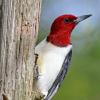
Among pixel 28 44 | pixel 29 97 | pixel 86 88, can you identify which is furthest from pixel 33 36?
pixel 86 88

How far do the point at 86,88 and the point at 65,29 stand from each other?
5483 mm

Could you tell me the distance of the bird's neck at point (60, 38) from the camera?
1048 cm

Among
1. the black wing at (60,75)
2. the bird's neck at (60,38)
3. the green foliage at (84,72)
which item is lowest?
the green foliage at (84,72)

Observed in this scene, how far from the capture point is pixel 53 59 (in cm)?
1027

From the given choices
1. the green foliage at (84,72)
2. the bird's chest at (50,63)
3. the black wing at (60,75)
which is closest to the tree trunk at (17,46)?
the bird's chest at (50,63)

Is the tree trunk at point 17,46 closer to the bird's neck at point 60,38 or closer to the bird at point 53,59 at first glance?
the bird at point 53,59

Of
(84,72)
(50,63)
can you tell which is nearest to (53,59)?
(50,63)

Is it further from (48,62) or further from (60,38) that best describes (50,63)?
(60,38)

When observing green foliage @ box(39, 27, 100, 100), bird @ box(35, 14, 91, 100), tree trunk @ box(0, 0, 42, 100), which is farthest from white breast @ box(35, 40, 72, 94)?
green foliage @ box(39, 27, 100, 100)

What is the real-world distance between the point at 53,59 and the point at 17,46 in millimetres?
950

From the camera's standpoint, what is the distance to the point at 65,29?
10.8m

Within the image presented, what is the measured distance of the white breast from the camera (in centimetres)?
1023

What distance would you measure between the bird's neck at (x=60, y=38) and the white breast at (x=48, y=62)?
6 cm

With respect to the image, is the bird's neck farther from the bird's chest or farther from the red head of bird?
the bird's chest
